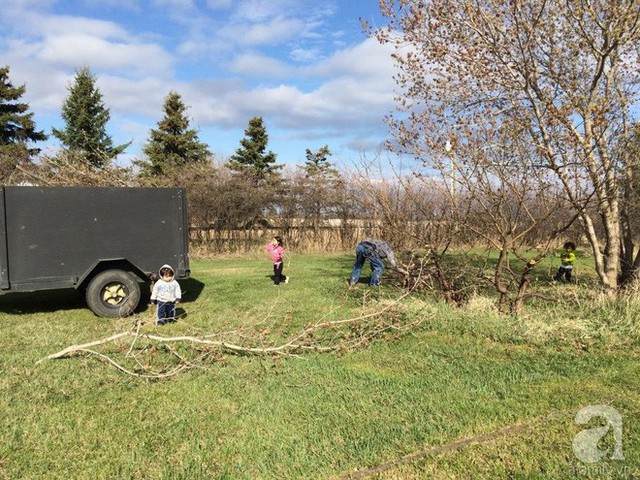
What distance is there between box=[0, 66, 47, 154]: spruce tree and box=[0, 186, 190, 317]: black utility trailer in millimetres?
23301

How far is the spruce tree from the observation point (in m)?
27.8

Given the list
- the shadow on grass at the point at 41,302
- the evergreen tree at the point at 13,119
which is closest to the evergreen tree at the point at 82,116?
the evergreen tree at the point at 13,119

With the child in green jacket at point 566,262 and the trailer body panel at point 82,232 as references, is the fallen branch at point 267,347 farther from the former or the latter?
the child in green jacket at point 566,262

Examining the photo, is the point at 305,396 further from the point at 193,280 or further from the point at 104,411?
the point at 193,280

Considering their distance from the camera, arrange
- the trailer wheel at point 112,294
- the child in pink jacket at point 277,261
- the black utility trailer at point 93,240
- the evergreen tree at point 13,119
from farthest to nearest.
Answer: the evergreen tree at point 13,119 → the child in pink jacket at point 277,261 → the trailer wheel at point 112,294 → the black utility trailer at point 93,240

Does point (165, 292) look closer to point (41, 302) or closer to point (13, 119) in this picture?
point (41, 302)

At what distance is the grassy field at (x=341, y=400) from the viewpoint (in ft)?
10.5

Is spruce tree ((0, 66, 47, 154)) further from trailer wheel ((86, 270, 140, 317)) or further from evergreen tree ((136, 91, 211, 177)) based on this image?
trailer wheel ((86, 270, 140, 317))

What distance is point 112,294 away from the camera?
8055mm

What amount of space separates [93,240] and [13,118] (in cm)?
2549

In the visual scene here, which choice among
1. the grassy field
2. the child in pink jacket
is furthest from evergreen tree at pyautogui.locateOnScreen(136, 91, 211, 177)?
the grassy field

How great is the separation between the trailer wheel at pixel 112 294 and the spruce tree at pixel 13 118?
77.9 feet

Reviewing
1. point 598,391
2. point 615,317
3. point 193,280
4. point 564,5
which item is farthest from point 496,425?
point 193,280

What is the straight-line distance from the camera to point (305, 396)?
4.37 metres
